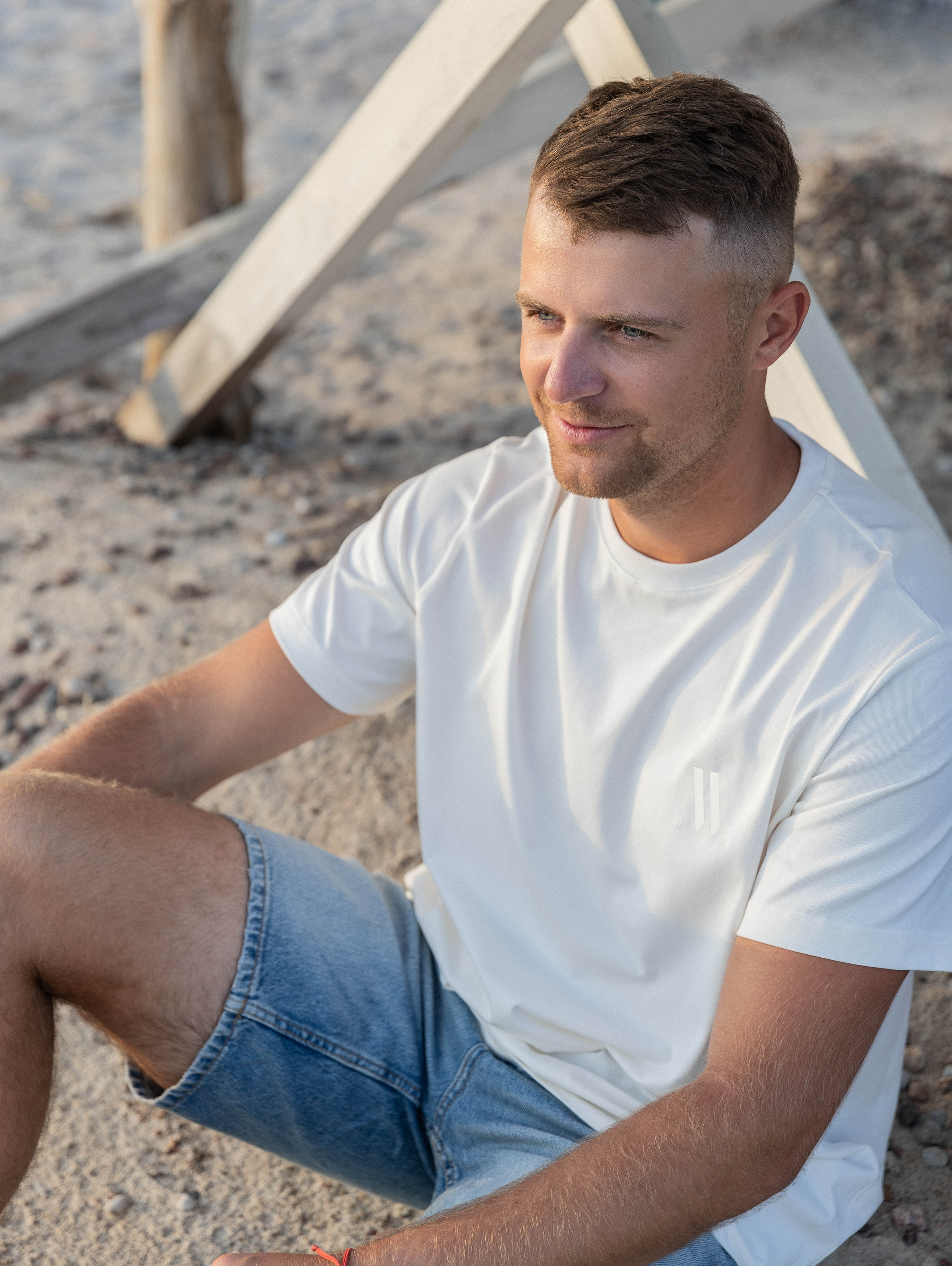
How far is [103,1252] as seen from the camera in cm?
205

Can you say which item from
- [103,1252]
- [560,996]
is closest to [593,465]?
[560,996]

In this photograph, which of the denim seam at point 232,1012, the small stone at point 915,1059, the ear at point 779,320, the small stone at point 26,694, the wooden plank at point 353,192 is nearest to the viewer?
the ear at point 779,320

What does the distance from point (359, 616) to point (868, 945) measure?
0.94 metres

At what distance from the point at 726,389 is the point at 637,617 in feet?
1.11

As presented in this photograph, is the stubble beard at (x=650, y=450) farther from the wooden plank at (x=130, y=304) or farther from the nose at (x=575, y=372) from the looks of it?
the wooden plank at (x=130, y=304)

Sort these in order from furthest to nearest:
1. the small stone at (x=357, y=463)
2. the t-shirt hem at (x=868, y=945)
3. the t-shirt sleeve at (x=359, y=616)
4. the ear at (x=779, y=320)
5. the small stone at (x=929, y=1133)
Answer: the small stone at (x=357, y=463) < the small stone at (x=929, y=1133) < the t-shirt sleeve at (x=359, y=616) < the ear at (x=779, y=320) < the t-shirt hem at (x=868, y=945)

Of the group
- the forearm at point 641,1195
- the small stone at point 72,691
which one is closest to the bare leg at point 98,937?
the forearm at point 641,1195

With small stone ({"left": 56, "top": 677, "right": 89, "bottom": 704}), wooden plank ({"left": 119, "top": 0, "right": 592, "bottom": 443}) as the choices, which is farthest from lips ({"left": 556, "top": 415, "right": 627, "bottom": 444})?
small stone ({"left": 56, "top": 677, "right": 89, "bottom": 704})

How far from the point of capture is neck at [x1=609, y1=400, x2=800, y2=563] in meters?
1.62

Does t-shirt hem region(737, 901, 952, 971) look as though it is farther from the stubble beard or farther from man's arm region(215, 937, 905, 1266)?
the stubble beard

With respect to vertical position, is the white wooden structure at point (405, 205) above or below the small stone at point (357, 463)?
above

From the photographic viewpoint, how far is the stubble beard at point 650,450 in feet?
5.22

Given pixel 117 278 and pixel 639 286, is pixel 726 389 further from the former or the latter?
→ pixel 117 278

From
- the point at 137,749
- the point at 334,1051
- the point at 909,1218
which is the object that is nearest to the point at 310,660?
the point at 137,749
